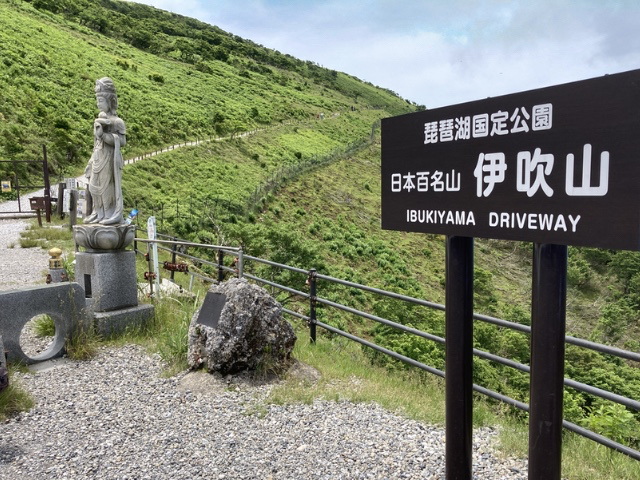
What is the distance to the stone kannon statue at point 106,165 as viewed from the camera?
735 centimetres

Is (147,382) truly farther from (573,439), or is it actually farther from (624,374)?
(624,374)

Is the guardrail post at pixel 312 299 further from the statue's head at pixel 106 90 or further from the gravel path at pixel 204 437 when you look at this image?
the statue's head at pixel 106 90

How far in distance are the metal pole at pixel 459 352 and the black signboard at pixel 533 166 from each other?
8.5 inches

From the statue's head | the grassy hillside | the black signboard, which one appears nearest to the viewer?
the black signboard

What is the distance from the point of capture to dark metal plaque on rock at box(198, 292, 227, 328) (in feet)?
18.5

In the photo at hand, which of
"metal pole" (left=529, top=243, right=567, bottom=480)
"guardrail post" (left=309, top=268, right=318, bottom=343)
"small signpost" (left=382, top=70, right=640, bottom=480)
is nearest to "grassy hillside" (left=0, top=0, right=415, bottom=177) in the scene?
"guardrail post" (left=309, top=268, right=318, bottom=343)

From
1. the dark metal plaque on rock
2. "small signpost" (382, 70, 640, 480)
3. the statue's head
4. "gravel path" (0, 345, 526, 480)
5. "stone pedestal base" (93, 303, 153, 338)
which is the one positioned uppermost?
the statue's head

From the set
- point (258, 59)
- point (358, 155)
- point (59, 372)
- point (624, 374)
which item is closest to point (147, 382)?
point (59, 372)

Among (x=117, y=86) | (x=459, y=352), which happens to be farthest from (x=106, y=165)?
(x=117, y=86)

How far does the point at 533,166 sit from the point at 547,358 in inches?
33.8

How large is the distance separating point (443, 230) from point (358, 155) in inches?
1993

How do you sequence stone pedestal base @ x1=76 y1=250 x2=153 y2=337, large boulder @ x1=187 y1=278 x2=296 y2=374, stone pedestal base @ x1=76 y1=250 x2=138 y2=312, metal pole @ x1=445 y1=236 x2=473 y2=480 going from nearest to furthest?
metal pole @ x1=445 y1=236 x2=473 y2=480
large boulder @ x1=187 y1=278 x2=296 y2=374
stone pedestal base @ x1=76 y1=250 x2=153 y2=337
stone pedestal base @ x1=76 y1=250 x2=138 y2=312

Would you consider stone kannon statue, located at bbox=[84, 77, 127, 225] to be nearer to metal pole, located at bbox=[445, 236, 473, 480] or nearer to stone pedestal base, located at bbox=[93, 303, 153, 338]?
stone pedestal base, located at bbox=[93, 303, 153, 338]

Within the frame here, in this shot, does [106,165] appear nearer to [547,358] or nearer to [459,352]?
[459,352]
